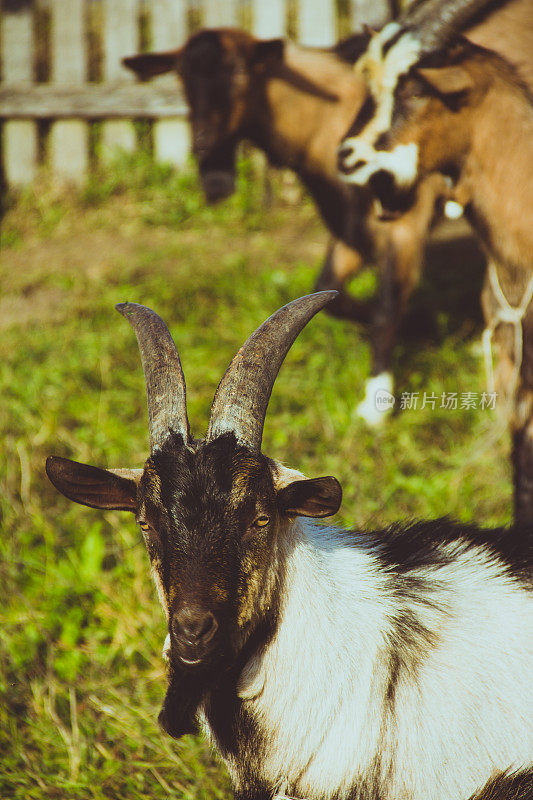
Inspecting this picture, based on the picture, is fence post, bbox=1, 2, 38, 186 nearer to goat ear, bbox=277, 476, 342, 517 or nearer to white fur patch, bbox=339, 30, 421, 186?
white fur patch, bbox=339, 30, 421, 186

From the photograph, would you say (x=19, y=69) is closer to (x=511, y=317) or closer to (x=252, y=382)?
(x=511, y=317)

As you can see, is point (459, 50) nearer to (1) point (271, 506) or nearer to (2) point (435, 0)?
(2) point (435, 0)

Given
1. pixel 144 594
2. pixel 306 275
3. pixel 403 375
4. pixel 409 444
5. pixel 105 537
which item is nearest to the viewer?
pixel 144 594

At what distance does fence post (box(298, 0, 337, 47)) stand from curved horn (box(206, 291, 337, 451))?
537 cm

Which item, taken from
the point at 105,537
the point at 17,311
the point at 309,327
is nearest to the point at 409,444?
the point at 309,327

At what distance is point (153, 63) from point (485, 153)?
2.77 meters

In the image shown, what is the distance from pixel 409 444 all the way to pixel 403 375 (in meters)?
0.65

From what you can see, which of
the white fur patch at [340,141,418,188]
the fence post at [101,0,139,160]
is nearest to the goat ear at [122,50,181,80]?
the fence post at [101,0,139,160]

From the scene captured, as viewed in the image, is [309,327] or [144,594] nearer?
[144,594]

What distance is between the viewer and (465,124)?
305cm

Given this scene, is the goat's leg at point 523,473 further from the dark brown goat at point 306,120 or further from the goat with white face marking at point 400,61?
the dark brown goat at point 306,120

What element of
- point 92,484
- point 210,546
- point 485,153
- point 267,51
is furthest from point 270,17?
point 210,546

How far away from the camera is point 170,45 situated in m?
7.17

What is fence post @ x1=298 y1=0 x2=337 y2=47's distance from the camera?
6.74 meters
